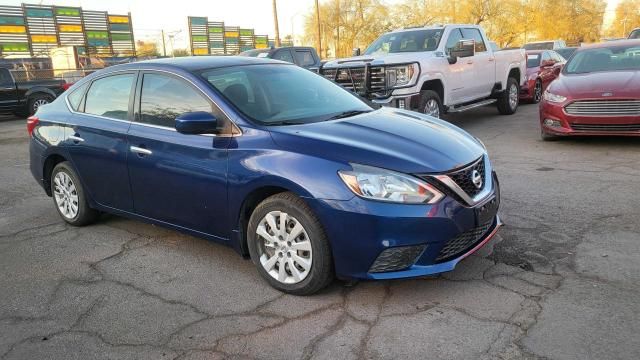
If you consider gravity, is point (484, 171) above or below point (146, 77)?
below

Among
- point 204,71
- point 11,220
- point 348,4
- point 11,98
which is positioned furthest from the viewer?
point 348,4

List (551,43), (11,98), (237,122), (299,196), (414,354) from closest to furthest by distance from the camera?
(414,354), (299,196), (237,122), (11,98), (551,43)

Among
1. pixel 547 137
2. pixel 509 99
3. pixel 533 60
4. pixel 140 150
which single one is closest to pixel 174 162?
pixel 140 150

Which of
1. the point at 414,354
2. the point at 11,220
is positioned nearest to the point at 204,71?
the point at 414,354

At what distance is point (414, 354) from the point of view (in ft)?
9.15

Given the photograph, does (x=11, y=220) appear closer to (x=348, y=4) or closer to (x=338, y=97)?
(x=338, y=97)

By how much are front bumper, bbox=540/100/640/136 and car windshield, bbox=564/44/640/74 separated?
1211 mm

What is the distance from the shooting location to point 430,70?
9141 millimetres

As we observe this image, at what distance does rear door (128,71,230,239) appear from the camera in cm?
376

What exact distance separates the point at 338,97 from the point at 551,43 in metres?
24.1

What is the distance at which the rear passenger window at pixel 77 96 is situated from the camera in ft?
Answer: 16.5

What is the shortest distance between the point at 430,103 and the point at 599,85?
2.68 metres

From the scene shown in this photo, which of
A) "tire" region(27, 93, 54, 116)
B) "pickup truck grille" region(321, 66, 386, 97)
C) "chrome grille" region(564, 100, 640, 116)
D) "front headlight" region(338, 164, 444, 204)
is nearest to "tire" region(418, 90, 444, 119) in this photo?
"pickup truck grille" region(321, 66, 386, 97)

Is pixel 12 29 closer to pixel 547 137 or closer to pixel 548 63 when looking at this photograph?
pixel 548 63
